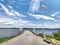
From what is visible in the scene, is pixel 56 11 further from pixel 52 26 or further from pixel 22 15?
pixel 22 15

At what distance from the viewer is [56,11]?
13.0 m

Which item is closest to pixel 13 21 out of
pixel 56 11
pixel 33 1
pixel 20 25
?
pixel 20 25

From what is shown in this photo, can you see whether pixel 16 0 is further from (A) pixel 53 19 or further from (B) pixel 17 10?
(A) pixel 53 19

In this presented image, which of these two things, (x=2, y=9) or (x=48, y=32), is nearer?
(x=48, y=32)

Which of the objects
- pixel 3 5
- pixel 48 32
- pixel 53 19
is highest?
pixel 3 5

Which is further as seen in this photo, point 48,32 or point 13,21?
point 13,21

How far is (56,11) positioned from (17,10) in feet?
8.43

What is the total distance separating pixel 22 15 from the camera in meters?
13.3

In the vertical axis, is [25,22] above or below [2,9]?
below

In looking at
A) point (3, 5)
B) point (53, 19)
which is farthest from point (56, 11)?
point (3, 5)

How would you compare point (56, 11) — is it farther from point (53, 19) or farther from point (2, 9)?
point (2, 9)

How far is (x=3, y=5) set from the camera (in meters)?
13.2

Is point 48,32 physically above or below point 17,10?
below

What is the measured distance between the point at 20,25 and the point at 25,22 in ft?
1.36
